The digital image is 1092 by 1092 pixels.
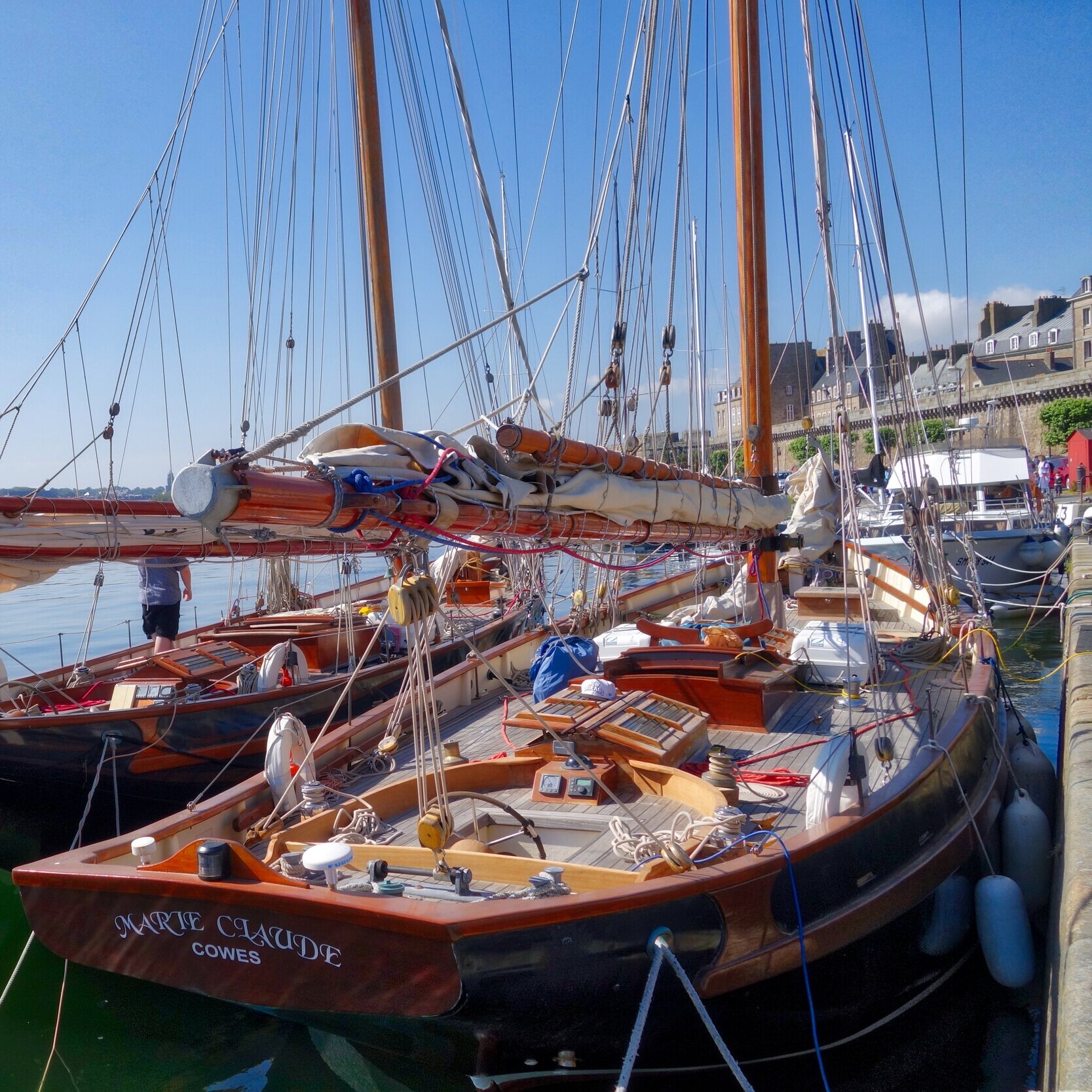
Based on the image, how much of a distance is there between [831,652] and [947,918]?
2.34m

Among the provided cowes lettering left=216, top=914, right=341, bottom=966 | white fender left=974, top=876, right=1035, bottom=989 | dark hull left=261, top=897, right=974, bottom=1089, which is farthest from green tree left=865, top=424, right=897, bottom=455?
cowes lettering left=216, top=914, right=341, bottom=966

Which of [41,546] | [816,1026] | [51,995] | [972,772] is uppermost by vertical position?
[41,546]

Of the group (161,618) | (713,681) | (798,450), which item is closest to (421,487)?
(713,681)

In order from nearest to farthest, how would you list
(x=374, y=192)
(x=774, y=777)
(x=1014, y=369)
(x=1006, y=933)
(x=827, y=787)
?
(x=827, y=787) → (x=774, y=777) → (x=1006, y=933) → (x=374, y=192) → (x=1014, y=369)

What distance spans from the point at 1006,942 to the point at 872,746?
143 cm

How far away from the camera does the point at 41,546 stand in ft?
19.9

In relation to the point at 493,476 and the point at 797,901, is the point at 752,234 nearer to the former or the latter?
the point at 493,476

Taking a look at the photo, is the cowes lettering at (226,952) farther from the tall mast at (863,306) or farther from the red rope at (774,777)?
the tall mast at (863,306)

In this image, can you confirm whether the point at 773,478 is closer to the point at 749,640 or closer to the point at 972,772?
the point at 749,640

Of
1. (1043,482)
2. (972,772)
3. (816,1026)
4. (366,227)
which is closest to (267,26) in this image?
(366,227)

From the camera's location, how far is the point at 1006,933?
6.09 meters

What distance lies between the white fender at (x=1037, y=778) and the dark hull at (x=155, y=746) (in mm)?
Result: 5658

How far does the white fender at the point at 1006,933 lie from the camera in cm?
606

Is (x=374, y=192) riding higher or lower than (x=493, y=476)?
higher
